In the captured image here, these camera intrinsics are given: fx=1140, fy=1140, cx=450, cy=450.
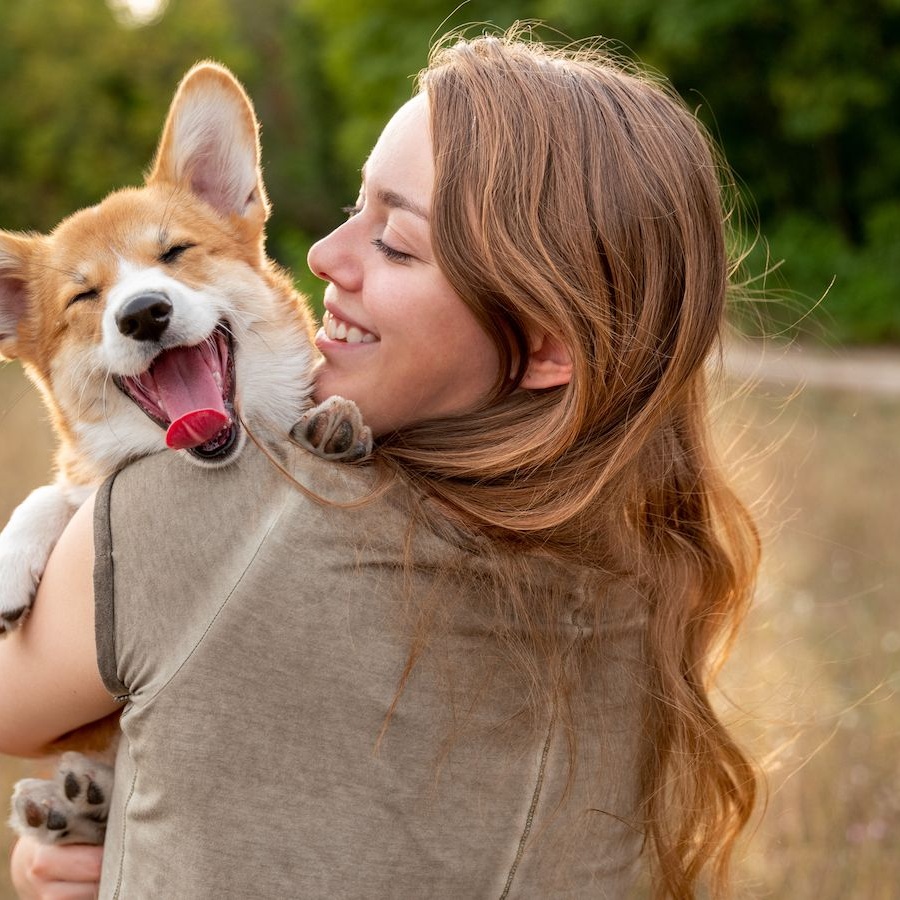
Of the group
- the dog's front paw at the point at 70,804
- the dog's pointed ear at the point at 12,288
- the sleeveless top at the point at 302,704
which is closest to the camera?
the sleeveless top at the point at 302,704

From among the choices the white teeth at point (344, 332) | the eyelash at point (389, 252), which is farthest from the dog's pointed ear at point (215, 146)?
the eyelash at point (389, 252)

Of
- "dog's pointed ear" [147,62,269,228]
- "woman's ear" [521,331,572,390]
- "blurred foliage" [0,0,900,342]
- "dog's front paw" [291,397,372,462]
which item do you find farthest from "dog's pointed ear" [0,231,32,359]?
"blurred foliage" [0,0,900,342]

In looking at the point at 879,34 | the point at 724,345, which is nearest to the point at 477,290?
the point at 724,345

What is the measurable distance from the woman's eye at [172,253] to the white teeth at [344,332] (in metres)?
0.47

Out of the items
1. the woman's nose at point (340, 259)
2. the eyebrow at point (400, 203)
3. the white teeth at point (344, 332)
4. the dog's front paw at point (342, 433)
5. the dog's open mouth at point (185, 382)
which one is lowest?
the dog's front paw at point (342, 433)

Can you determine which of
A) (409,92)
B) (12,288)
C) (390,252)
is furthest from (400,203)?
(409,92)

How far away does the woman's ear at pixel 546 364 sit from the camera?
2092 mm

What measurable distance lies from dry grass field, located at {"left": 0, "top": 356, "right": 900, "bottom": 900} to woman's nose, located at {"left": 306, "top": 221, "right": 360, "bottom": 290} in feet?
3.01

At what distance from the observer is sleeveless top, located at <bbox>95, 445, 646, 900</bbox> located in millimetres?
1585

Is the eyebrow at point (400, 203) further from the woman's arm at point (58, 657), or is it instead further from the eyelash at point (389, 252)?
the woman's arm at point (58, 657)

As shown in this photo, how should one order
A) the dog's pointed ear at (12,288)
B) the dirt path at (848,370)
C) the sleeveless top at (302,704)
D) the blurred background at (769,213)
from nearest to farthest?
1. the sleeveless top at (302,704)
2. the dog's pointed ear at (12,288)
3. the blurred background at (769,213)
4. the dirt path at (848,370)

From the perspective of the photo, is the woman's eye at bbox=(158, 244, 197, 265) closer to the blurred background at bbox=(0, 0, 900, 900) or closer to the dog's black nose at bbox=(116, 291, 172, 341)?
the dog's black nose at bbox=(116, 291, 172, 341)

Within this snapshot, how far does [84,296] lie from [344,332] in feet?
2.30

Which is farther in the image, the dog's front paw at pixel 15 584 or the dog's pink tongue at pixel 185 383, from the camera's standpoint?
the dog's pink tongue at pixel 185 383
